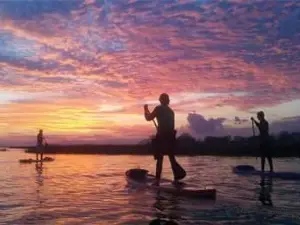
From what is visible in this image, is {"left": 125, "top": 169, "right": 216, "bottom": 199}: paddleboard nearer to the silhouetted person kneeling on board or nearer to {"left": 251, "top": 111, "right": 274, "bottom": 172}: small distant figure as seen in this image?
the silhouetted person kneeling on board

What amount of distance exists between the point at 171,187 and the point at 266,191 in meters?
3.10

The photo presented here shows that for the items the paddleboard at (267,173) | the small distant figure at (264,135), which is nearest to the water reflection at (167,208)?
the paddleboard at (267,173)

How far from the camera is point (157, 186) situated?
43.3 ft

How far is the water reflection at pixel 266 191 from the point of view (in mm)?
10938

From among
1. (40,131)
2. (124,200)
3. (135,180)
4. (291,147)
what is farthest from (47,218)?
(291,147)

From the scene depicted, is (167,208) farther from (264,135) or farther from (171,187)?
(264,135)

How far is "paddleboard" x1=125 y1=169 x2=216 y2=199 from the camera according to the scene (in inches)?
447

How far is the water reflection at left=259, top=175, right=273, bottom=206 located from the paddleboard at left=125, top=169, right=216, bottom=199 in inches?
54.0

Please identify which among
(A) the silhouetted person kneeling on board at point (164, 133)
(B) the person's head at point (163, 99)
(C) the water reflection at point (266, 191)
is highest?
(B) the person's head at point (163, 99)

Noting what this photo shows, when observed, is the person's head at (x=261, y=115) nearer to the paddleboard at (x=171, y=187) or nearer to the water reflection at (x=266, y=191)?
the water reflection at (x=266, y=191)

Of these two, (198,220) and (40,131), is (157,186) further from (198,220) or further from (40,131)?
(40,131)

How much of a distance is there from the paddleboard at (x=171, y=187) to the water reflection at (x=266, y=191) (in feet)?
4.50

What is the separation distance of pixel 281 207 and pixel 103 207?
14.0 ft

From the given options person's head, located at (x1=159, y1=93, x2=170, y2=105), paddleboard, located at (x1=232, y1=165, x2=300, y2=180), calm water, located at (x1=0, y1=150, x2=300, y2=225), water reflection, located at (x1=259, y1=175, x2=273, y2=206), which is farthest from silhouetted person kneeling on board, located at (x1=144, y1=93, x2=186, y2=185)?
paddleboard, located at (x1=232, y1=165, x2=300, y2=180)
